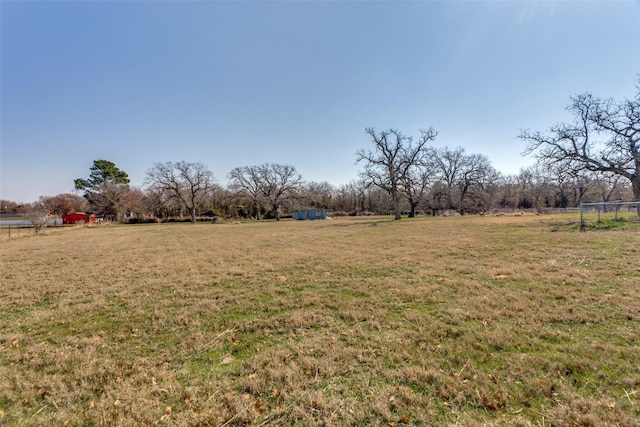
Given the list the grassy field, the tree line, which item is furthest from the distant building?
the grassy field

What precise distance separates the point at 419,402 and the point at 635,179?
3153 cm

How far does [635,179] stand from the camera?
21047 mm

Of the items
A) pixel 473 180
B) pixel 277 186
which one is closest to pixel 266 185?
pixel 277 186

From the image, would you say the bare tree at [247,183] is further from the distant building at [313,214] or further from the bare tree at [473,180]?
the bare tree at [473,180]

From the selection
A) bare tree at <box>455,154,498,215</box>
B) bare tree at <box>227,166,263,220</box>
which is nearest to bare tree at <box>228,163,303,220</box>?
bare tree at <box>227,166,263,220</box>

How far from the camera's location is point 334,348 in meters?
3.64

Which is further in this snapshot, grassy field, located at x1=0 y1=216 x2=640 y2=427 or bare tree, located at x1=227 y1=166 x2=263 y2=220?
bare tree, located at x1=227 y1=166 x2=263 y2=220

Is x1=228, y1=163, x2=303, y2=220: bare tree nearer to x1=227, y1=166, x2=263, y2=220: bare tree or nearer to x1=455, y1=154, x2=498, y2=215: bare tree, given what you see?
x1=227, y1=166, x2=263, y2=220: bare tree

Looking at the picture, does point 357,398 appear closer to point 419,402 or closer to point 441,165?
point 419,402

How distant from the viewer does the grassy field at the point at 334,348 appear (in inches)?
101

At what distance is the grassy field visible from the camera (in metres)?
2.56

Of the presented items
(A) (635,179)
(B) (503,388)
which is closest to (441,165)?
(A) (635,179)

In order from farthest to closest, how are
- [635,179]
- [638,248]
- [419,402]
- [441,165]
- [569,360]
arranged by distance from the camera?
[441,165] → [635,179] → [638,248] → [569,360] → [419,402]

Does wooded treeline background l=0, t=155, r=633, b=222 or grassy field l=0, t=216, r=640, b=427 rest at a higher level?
wooded treeline background l=0, t=155, r=633, b=222
